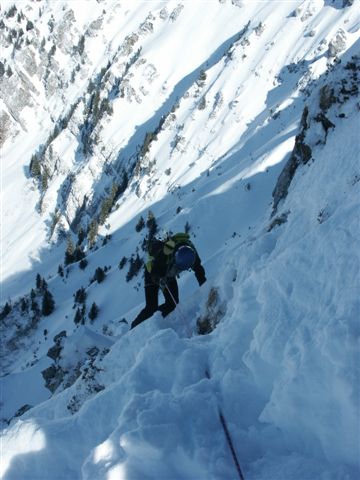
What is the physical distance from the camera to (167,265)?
9812 mm

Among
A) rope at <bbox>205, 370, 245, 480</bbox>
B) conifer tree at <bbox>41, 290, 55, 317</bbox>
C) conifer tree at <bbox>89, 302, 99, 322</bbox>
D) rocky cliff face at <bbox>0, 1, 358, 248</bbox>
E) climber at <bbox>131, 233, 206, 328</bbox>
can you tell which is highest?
rocky cliff face at <bbox>0, 1, 358, 248</bbox>

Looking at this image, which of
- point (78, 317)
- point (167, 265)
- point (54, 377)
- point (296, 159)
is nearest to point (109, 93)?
point (78, 317)

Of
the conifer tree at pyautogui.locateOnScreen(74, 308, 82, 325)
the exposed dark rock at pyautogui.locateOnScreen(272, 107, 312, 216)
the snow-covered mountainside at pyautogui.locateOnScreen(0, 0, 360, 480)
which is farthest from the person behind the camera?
the conifer tree at pyautogui.locateOnScreen(74, 308, 82, 325)

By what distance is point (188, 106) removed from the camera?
62.4 meters

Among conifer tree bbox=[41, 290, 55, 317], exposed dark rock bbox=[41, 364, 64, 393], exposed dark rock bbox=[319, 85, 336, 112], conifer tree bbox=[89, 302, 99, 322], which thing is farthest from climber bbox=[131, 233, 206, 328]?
conifer tree bbox=[41, 290, 55, 317]

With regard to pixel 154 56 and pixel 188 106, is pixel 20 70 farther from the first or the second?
pixel 188 106

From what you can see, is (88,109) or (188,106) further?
(88,109)

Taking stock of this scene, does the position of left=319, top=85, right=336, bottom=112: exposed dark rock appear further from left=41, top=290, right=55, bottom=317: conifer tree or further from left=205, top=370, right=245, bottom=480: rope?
left=41, top=290, right=55, bottom=317: conifer tree

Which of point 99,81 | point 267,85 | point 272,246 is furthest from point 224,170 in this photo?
point 99,81

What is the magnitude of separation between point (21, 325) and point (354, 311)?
4116cm

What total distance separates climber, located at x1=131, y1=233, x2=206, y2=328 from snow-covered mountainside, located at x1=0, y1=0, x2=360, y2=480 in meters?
0.66

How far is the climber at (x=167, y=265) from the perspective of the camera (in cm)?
921

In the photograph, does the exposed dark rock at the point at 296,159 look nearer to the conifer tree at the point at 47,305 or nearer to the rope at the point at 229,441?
the rope at the point at 229,441

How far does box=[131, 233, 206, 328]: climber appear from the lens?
921 cm
